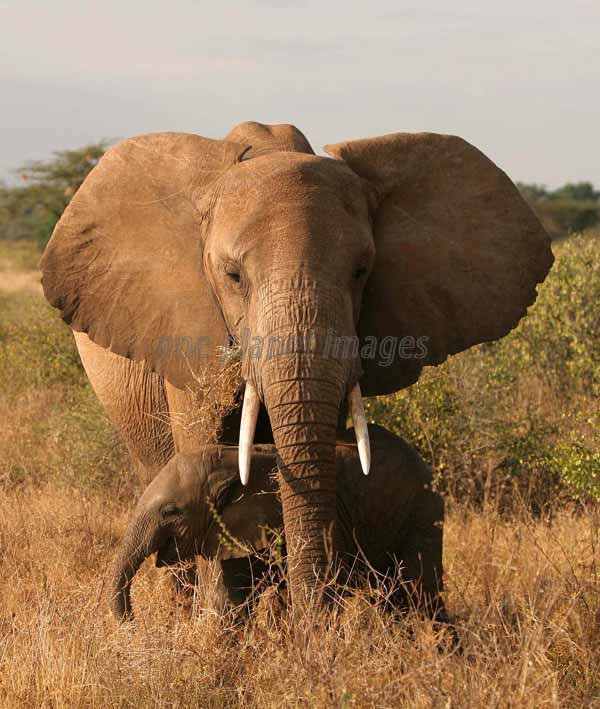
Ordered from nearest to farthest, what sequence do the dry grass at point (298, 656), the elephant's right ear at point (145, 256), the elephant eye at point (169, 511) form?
the dry grass at point (298, 656) < the elephant eye at point (169, 511) < the elephant's right ear at point (145, 256)

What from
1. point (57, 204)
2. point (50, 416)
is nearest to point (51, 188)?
point (57, 204)

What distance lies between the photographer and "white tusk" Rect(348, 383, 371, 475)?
14.2ft

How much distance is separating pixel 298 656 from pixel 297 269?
53.7 inches

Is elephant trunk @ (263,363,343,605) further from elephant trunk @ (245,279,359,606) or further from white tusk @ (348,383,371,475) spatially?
white tusk @ (348,383,371,475)

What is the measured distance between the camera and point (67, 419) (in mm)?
8234

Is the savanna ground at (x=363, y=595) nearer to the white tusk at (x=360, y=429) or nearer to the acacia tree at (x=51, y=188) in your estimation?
the white tusk at (x=360, y=429)

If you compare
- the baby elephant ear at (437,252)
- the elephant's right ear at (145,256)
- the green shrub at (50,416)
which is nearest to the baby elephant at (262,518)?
the baby elephant ear at (437,252)

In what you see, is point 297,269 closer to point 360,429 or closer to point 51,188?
point 360,429

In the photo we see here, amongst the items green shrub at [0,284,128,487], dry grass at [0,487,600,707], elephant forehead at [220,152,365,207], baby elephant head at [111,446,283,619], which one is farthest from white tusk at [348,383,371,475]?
green shrub at [0,284,128,487]

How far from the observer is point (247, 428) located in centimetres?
444

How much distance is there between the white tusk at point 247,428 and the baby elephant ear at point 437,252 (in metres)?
0.78

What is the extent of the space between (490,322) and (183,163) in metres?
1.51

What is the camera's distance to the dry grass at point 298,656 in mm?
3756

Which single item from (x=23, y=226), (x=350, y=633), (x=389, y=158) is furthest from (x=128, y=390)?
(x=23, y=226)
